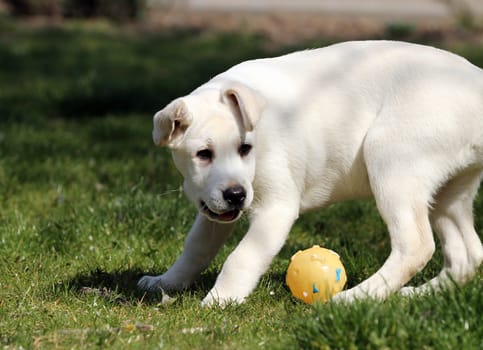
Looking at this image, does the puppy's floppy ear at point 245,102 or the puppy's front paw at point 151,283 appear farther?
the puppy's front paw at point 151,283

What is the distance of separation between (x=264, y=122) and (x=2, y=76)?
6863 millimetres

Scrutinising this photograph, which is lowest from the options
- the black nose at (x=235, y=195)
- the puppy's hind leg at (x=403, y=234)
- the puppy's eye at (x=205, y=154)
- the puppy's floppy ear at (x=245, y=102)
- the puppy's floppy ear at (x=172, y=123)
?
the puppy's hind leg at (x=403, y=234)

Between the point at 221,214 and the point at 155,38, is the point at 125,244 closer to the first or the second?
the point at 221,214

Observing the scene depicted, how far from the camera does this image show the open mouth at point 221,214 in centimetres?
443

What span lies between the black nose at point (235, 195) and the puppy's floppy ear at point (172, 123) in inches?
15.3

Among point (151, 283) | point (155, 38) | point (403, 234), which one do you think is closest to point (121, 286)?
point (151, 283)

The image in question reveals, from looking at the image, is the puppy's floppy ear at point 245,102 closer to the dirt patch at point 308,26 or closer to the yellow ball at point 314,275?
the yellow ball at point 314,275

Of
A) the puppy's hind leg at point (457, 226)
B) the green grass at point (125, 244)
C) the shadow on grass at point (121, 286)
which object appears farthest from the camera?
the puppy's hind leg at point (457, 226)

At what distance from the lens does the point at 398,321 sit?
365 centimetres

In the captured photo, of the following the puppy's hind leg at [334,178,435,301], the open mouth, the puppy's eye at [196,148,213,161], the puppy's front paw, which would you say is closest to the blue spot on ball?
the puppy's hind leg at [334,178,435,301]

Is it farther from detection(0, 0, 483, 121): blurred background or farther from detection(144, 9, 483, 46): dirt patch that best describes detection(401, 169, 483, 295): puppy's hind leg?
detection(144, 9, 483, 46): dirt patch

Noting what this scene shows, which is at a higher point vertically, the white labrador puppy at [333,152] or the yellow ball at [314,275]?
the white labrador puppy at [333,152]

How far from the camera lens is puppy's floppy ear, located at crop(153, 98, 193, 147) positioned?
14.3ft

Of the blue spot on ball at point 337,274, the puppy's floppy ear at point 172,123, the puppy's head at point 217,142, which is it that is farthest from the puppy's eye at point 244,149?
the blue spot on ball at point 337,274
